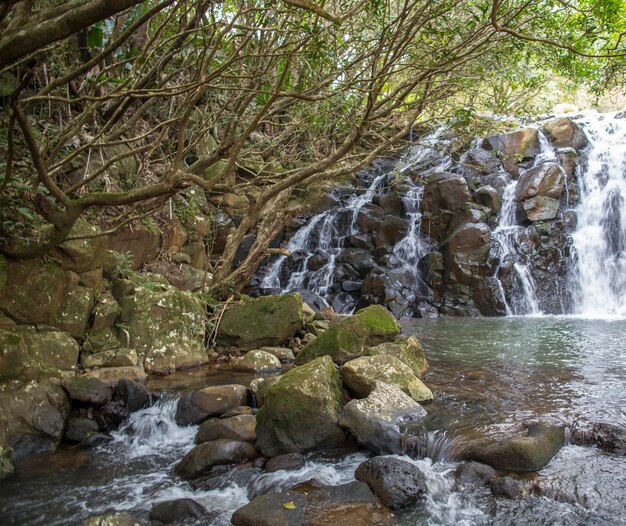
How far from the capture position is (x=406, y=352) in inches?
287

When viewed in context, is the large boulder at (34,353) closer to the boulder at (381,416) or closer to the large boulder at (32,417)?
the large boulder at (32,417)

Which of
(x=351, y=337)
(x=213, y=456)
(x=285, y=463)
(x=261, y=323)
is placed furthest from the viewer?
(x=261, y=323)

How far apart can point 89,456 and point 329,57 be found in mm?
4965

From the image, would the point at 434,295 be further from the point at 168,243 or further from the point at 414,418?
the point at 414,418

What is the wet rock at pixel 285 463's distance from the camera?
473cm

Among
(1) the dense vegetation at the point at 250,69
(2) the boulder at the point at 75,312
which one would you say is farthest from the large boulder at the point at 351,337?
(2) the boulder at the point at 75,312

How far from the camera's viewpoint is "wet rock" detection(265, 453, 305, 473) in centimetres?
473

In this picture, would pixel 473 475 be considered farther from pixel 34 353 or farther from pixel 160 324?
pixel 160 324

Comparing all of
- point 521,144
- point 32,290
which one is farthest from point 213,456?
point 521,144

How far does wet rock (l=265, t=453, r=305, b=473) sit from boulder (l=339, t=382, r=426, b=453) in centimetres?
59

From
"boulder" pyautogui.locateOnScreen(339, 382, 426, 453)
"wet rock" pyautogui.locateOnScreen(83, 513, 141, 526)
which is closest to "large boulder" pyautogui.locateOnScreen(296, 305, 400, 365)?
"boulder" pyautogui.locateOnScreen(339, 382, 426, 453)

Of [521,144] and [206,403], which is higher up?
[521,144]

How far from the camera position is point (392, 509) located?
3.94m

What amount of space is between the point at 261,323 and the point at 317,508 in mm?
5387
